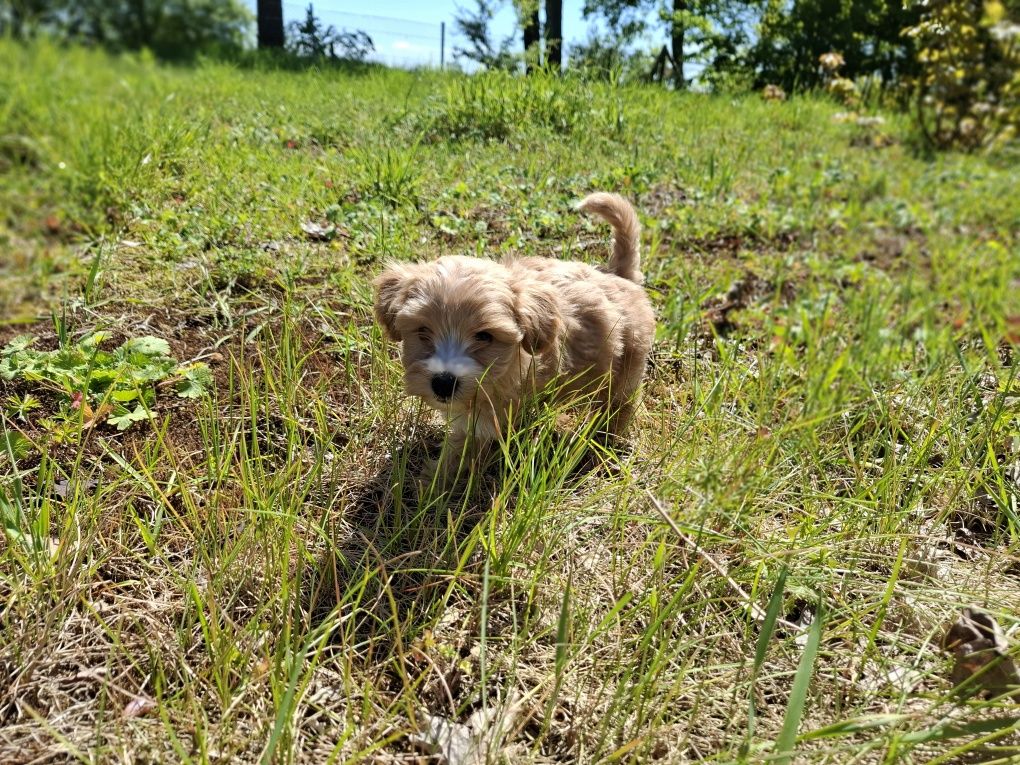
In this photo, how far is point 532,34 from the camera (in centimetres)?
946

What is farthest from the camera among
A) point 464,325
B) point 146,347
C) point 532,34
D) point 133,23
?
point 532,34

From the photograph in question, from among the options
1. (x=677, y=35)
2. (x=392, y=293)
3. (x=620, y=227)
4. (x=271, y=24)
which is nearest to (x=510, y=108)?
(x=271, y=24)

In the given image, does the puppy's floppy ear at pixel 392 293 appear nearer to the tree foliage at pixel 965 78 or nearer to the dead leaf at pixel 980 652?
the dead leaf at pixel 980 652

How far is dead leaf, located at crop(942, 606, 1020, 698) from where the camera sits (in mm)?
1578

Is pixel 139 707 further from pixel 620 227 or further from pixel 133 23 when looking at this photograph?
pixel 620 227

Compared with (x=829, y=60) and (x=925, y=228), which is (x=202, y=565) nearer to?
(x=925, y=228)

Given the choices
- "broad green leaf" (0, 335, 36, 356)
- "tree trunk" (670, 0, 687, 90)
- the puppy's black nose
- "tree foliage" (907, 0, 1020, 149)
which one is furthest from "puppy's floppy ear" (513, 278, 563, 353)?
"tree trunk" (670, 0, 687, 90)

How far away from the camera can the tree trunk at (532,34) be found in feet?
21.1

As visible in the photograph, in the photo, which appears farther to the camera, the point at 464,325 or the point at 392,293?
the point at 392,293

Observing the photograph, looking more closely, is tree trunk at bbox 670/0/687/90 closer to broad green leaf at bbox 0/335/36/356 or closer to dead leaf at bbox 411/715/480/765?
broad green leaf at bbox 0/335/36/356

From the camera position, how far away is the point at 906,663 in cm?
174

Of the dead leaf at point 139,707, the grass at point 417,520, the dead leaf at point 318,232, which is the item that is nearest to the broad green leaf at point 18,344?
the grass at point 417,520

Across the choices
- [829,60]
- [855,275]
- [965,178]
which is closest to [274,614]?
[855,275]

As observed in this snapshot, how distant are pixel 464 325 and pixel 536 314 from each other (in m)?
0.27
